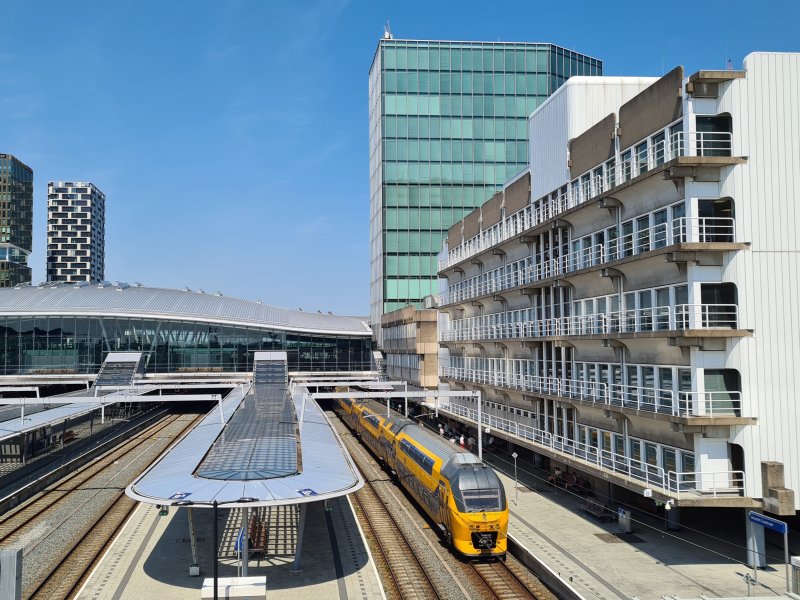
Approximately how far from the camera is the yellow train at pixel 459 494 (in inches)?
952

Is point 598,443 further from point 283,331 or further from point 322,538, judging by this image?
point 283,331

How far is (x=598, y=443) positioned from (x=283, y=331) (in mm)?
55228

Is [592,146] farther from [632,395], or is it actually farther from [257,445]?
[257,445]

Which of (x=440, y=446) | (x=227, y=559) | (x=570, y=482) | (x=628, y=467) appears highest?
(x=440, y=446)

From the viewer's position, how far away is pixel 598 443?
30.0m

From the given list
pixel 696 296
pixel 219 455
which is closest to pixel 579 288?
pixel 696 296

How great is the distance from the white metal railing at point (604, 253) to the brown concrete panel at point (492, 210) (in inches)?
135

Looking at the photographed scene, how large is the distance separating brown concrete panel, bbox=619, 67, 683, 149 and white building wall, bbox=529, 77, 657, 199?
451 centimetres

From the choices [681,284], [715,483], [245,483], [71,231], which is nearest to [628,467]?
[715,483]

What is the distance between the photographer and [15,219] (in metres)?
162

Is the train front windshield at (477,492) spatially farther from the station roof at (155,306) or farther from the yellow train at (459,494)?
the station roof at (155,306)

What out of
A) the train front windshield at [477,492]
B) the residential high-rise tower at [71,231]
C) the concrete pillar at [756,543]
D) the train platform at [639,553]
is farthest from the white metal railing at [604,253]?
the residential high-rise tower at [71,231]

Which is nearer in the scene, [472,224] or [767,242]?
[767,242]

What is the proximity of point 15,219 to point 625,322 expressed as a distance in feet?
555
